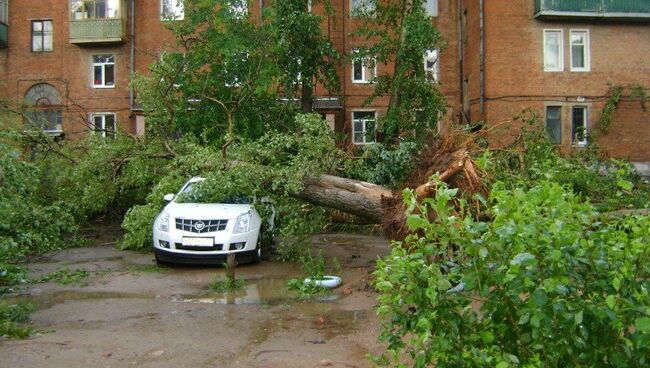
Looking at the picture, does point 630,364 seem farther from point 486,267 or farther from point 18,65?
point 18,65

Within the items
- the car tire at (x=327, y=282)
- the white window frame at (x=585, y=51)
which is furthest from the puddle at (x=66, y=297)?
the white window frame at (x=585, y=51)

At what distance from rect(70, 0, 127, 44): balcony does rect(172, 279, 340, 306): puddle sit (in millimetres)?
20730

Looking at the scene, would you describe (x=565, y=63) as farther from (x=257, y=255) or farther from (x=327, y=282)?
(x=327, y=282)

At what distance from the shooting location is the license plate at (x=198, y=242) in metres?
9.56

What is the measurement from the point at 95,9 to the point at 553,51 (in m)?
19.3

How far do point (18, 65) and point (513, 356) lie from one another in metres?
28.7

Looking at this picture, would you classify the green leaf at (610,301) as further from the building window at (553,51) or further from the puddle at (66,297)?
the building window at (553,51)

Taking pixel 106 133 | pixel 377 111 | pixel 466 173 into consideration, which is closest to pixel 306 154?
pixel 466 173

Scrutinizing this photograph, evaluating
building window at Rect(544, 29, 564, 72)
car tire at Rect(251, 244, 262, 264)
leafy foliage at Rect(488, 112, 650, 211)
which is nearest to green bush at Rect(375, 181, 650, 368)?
leafy foliage at Rect(488, 112, 650, 211)

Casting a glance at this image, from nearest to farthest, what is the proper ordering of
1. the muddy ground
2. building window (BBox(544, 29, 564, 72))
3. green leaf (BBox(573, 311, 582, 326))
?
green leaf (BBox(573, 311, 582, 326)) < the muddy ground < building window (BBox(544, 29, 564, 72))

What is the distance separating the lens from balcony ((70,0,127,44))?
25.9 meters

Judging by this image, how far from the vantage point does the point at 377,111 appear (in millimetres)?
25953

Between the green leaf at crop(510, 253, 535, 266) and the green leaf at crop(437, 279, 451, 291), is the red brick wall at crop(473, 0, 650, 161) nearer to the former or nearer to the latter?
the green leaf at crop(437, 279, 451, 291)

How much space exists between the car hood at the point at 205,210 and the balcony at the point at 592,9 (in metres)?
18.2
